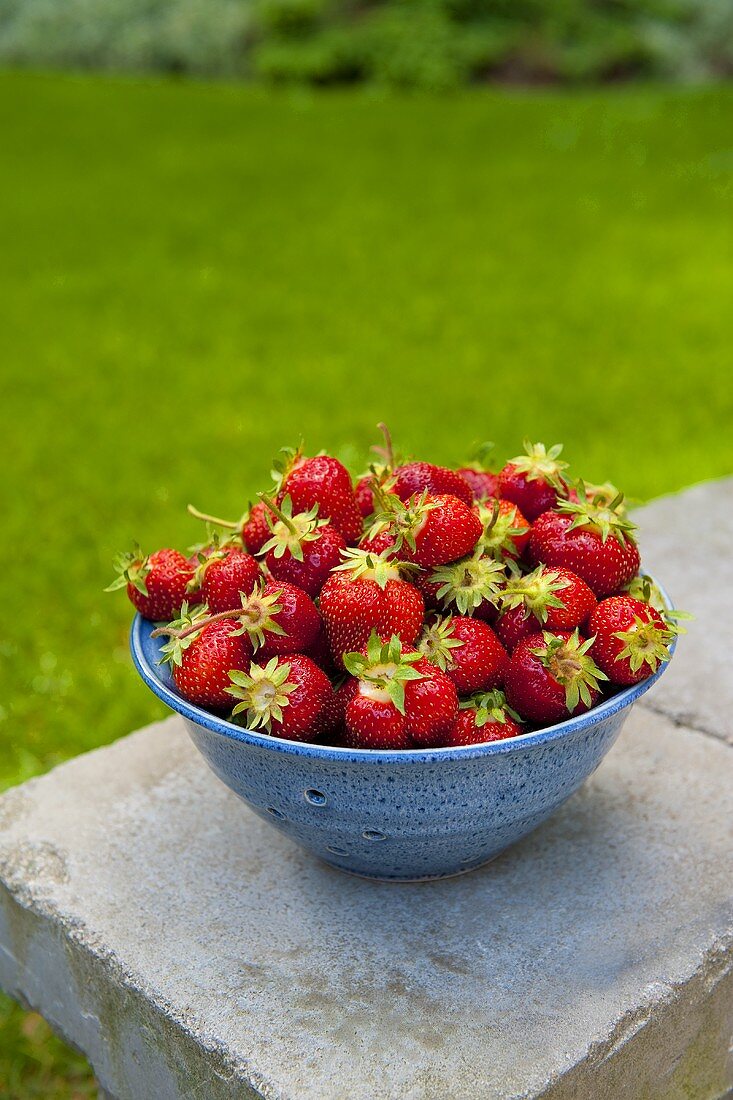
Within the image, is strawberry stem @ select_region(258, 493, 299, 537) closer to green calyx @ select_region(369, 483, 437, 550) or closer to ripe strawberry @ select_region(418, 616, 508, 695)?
green calyx @ select_region(369, 483, 437, 550)

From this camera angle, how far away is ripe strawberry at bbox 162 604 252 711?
141 cm

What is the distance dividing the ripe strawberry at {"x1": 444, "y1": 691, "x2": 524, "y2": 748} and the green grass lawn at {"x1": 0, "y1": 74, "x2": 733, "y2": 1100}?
1057 millimetres

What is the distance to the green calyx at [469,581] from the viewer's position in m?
1.45

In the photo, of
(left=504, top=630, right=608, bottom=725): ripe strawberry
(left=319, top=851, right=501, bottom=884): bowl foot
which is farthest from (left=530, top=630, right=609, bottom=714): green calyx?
(left=319, top=851, right=501, bottom=884): bowl foot

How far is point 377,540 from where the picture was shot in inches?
58.8

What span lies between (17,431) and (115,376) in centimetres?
61

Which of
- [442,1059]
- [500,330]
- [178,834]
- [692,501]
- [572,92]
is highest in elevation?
[442,1059]

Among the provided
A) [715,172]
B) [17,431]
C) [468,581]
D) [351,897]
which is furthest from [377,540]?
[715,172]

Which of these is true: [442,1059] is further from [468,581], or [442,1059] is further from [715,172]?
[715,172]

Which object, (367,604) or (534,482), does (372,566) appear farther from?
(534,482)

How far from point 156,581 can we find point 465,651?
43 cm

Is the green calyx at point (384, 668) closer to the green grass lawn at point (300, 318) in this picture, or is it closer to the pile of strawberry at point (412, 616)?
the pile of strawberry at point (412, 616)

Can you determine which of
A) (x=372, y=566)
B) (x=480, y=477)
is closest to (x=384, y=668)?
(x=372, y=566)

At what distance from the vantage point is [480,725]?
4.50 feet
